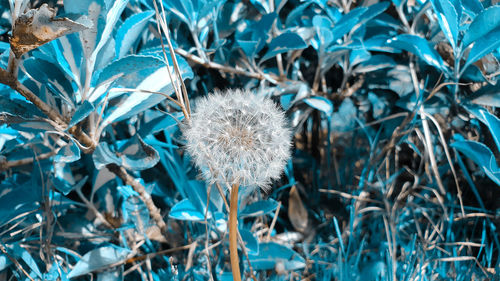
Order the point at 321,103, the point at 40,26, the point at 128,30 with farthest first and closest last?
the point at 321,103 → the point at 128,30 → the point at 40,26

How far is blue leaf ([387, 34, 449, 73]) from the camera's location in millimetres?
1010

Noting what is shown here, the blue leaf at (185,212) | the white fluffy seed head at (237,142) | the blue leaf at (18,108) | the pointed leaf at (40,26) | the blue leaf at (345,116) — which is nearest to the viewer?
the pointed leaf at (40,26)

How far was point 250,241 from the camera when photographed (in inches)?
40.6

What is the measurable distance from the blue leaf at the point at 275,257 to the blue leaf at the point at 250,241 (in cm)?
4

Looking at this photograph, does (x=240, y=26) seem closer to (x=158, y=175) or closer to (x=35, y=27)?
(x=158, y=175)

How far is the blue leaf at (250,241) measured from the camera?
1021 millimetres

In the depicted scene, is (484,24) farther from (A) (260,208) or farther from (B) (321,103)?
(A) (260,208)

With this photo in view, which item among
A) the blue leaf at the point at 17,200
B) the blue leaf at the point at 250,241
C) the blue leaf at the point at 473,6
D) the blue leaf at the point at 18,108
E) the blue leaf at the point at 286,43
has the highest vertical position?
the blue leaf at the point at 473,6

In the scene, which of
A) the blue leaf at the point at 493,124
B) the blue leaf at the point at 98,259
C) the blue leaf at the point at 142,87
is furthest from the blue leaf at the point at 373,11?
the blue leaf at the point at 98,259

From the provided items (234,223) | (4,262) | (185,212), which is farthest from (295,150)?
(4,262)

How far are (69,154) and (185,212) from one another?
29cm

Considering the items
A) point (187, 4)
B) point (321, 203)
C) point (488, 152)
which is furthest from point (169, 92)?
point (488, 152)

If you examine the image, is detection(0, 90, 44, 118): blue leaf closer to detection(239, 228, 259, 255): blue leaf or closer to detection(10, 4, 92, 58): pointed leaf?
detection(10, 4, 92, 58): pointed leaf

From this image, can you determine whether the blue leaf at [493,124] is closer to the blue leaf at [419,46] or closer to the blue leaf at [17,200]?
the blue leaf at [419,46]
